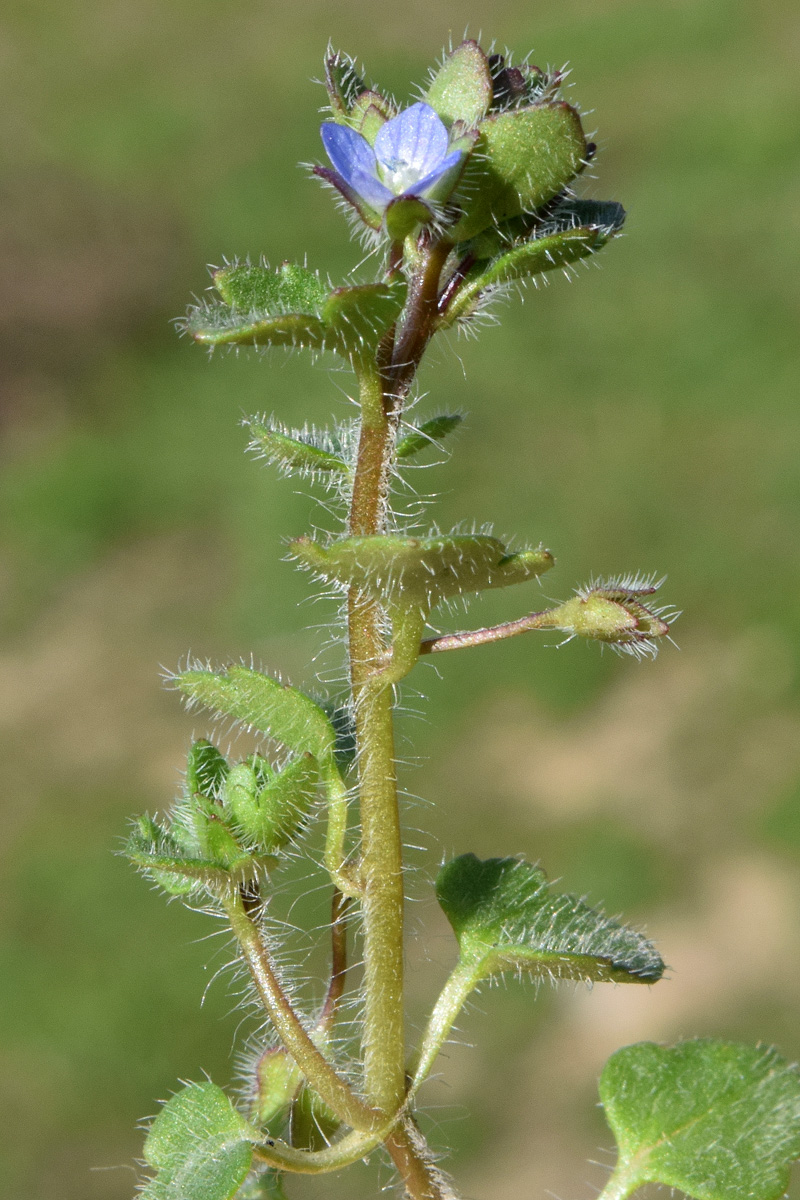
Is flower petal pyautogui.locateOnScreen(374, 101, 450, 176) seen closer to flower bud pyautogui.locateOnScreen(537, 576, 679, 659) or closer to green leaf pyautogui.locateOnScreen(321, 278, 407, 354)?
green leaf pyautogui.locateOnScreen(321, 278, 407, 354)

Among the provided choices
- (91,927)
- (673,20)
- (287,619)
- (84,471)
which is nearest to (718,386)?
(287,619)

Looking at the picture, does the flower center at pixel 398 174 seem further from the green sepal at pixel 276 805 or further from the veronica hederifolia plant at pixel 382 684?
the green sepal at pixel 276 805

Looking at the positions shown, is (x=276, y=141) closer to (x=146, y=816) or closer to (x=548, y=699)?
(x=548, y=699)

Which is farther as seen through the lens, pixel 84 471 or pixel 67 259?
pixel 67 259

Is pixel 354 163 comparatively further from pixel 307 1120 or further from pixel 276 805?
pixel 307 1120

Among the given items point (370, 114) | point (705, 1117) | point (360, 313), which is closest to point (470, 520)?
point (705, 1117)
